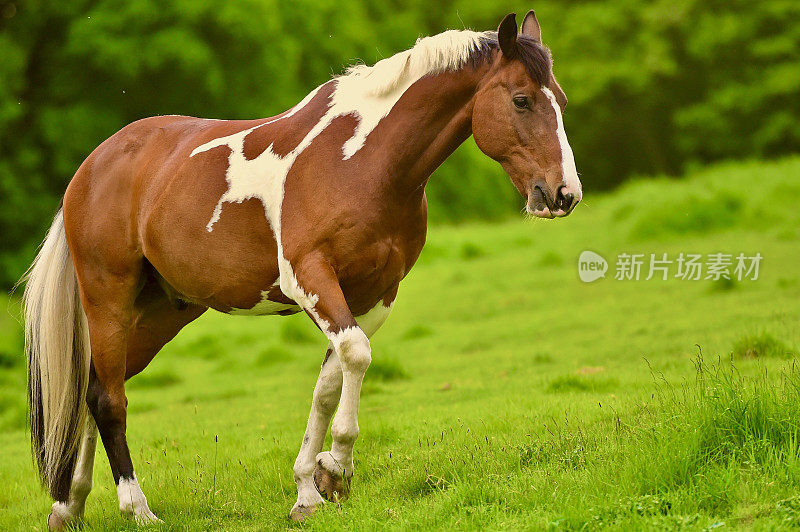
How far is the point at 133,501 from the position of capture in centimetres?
510

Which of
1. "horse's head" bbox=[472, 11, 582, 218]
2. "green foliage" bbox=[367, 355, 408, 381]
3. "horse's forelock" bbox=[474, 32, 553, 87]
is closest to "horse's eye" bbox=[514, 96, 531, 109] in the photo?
"horse's head" bbox=[472, 11, 582, 218]

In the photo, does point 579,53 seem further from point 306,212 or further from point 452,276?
point 306,212

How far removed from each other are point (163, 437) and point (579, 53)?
32136mm

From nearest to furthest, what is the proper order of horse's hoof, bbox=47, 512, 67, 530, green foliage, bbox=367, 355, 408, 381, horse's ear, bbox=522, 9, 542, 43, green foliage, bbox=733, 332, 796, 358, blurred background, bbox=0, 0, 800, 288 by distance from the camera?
horse's ear, bbox=522, 9, 542, 43 < horse's hoof, bbox=47, 512, 67, 530 < green foliage, bbox=733, 332, 796, 358 < green foliage, bbox=367, 355, 408, 381 < blurred background, bbox=0, 0, 800, 288

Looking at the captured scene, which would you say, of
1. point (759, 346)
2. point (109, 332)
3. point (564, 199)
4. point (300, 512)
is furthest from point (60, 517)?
point (759, 346)

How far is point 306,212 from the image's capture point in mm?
4613

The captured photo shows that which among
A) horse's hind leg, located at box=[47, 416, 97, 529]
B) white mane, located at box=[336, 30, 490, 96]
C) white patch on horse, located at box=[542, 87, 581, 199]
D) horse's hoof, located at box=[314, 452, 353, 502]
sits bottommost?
horse's hind leg, located at box=[47, 416, 97, 529]

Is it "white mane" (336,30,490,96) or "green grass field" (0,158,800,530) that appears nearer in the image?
"green grass field" (0,158,800,530)

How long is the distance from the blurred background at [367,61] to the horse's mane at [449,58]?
0.47 metres

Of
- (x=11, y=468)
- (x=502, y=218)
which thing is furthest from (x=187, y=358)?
(x=502, y=218)

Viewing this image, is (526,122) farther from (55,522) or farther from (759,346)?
(759,346)

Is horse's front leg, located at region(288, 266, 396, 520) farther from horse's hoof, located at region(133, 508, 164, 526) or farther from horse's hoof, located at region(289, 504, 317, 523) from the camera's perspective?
horse's hoof, located at region(133, 508, 164, 526)

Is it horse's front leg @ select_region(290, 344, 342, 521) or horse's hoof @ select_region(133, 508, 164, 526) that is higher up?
horse's front leg @ select_region(290, 344, 342, 521)

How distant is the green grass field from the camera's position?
4.21 meters
